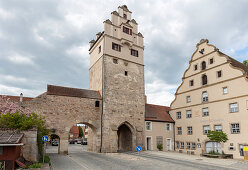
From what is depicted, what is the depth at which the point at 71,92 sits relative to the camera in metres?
27.0

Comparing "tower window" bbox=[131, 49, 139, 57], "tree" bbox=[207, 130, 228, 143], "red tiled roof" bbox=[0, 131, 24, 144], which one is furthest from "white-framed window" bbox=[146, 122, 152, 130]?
"red tiled roof" bbox=[0, 131, 24, 144]

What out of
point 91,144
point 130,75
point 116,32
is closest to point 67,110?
point 91,144

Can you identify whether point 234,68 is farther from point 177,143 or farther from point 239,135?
point 177,143

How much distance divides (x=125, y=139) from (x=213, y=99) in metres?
14.7

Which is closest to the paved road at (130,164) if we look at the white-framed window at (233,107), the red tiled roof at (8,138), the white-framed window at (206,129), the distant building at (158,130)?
the red tiled roof at (8,138)

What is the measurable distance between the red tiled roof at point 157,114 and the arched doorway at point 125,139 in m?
3.74

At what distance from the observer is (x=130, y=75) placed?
104 ft

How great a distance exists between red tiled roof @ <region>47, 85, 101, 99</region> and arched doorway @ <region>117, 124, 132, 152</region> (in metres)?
7.19

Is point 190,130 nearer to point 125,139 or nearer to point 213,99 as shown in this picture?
point 213,99

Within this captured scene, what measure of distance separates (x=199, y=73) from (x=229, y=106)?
708 cm

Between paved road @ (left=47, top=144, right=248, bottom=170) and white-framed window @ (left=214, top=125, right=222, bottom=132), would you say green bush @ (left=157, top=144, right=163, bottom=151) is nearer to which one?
white-framed window @ (left=214, top=125, right=222, bottom=132)

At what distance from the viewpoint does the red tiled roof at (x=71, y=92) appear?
2555 cm

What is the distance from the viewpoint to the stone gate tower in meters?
28.2

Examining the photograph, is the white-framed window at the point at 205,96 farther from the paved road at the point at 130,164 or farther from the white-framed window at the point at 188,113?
the paved road at the point at 130,164
